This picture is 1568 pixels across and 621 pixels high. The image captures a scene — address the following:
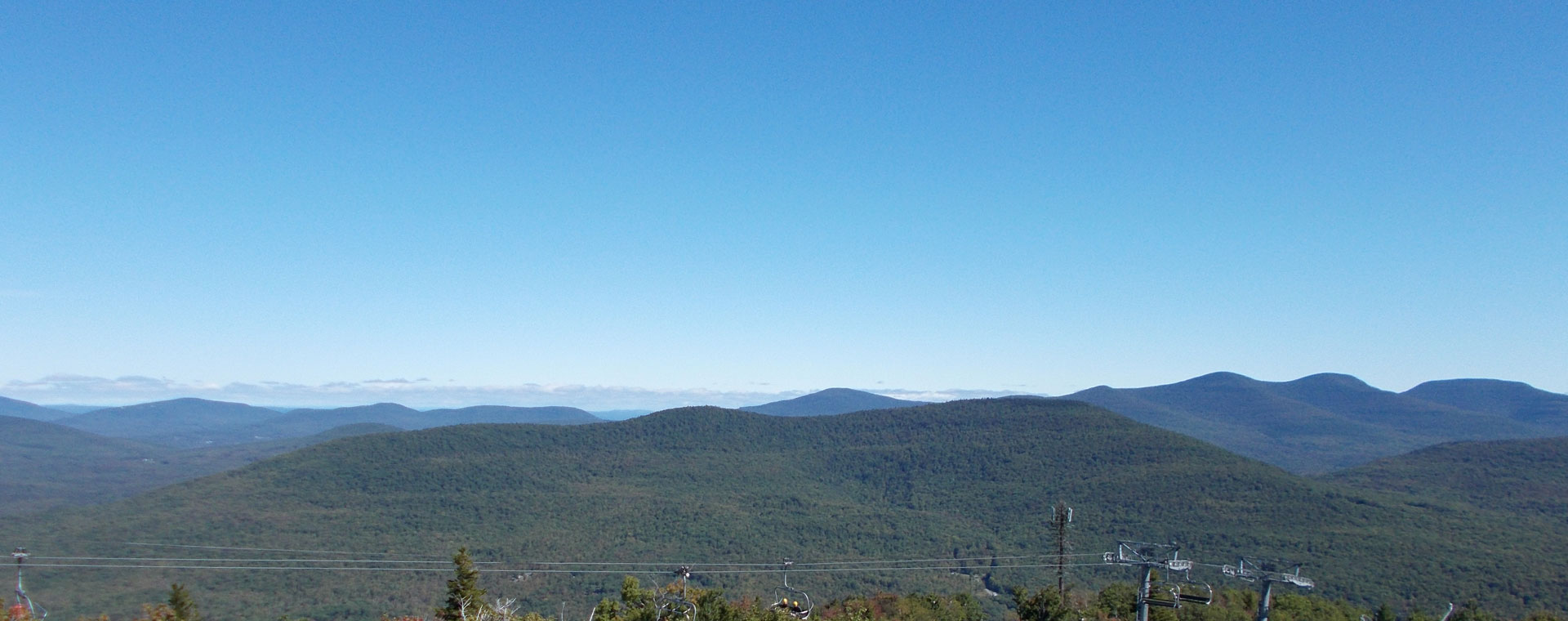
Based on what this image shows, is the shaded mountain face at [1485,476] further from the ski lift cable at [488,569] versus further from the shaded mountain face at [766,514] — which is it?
the ski lift cable at [488,569]

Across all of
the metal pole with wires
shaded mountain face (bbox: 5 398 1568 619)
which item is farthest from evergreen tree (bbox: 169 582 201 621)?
the metal pole with wires

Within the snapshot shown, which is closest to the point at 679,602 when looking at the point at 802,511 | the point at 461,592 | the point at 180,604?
the point at 461,592

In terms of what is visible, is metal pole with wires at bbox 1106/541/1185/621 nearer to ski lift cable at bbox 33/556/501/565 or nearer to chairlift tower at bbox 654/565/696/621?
chairlift tower at bbox 654/565/696/621

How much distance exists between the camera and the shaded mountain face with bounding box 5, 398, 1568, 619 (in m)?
82.7

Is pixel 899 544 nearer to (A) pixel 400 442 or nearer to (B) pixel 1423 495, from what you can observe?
(B) pixel 1423 495

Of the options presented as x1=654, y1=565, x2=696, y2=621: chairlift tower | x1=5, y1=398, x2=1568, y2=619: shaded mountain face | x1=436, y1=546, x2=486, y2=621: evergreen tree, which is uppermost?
x1=654, y1=565, x2=696, y2=621: chairlift tower

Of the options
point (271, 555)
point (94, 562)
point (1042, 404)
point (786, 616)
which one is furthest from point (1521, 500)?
point (94, 562)

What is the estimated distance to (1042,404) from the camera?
7229 inches

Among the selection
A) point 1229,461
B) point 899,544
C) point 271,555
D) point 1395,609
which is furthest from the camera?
point 1229,461

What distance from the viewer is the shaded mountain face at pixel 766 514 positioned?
271ft

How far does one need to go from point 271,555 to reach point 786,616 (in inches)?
3126

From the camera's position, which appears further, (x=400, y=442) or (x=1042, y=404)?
(x=1042, y=404)

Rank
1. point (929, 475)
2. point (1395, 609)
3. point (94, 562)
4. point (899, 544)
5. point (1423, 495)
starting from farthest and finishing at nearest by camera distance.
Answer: point (929, 475) → point (1423, 495) → point (899, 544) → point (94, 562) → point (1395, 609)

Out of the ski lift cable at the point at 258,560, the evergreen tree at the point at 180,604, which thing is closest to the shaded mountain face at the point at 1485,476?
the ski lift cable at the point at 258,560
